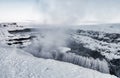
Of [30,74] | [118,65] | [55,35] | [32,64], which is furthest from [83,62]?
[55,35]

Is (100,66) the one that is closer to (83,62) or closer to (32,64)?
(83,62)

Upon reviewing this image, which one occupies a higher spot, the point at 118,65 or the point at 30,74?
the point at 30,74

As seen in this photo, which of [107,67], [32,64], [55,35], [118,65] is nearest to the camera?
[32,64]

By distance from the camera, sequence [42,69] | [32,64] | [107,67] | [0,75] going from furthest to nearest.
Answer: [107,67] → [32,64] → [42,69] → [0,75]

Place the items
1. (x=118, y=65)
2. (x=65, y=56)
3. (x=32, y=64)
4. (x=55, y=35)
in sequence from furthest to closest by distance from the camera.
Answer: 1. (x=55, y=35)
2. (x=65, y=56)
3. (x=118, y=65)
4. (x=32, y=64)

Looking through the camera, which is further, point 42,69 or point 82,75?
point 42,69

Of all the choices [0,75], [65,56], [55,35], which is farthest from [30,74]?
[55,35]

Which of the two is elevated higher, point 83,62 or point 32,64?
point 32,64

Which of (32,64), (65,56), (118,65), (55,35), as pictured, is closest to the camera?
(32,64)

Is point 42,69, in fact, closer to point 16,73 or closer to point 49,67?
point 49,67
